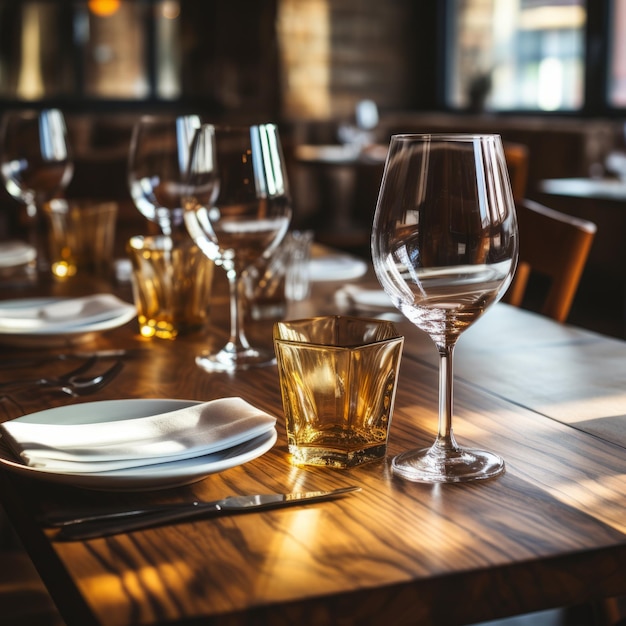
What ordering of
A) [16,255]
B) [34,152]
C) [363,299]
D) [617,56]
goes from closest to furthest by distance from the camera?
1. [363,299]
2. [34,152]
3. [16,255]
4. [617,56]

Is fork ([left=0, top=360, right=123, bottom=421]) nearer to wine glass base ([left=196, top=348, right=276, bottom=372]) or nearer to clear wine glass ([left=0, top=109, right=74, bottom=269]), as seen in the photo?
wine glass base ([left=196, top=348, right=276, bottom=372])

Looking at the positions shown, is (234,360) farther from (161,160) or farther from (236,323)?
(161,160)

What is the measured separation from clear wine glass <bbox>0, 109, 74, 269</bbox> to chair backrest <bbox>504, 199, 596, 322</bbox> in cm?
74

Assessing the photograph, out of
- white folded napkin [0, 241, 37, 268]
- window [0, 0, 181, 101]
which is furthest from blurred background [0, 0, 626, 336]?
white folded napkin [0, 241, 37, 268]

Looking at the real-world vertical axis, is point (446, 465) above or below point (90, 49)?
below

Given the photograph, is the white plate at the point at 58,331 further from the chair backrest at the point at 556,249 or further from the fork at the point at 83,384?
the chair backrest at the point at 556,249

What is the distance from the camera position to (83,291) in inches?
58.3

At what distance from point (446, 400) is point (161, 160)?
82 centimetres

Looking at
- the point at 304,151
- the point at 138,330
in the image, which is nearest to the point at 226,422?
the point at 138,330

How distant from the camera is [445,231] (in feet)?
2.14

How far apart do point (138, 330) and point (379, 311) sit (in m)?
0.31

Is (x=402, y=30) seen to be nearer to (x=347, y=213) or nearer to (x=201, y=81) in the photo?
(x=201, y=81)

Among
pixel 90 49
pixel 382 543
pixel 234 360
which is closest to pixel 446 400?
pixel 382 543

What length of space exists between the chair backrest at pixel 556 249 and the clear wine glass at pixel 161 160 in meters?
0.54
